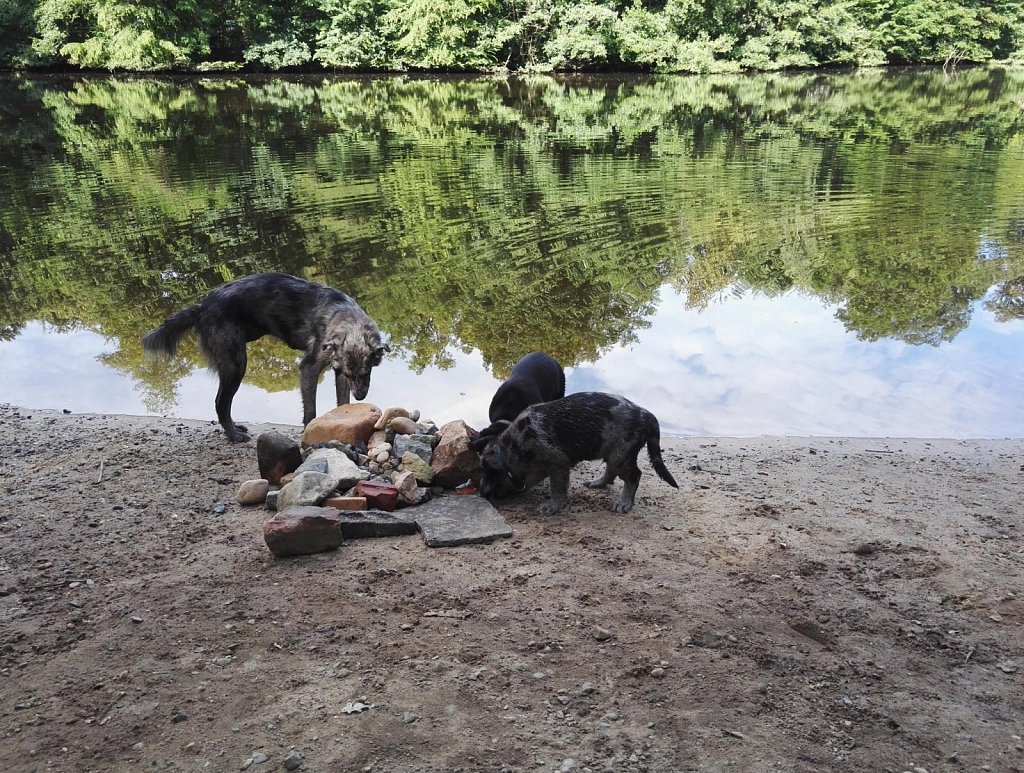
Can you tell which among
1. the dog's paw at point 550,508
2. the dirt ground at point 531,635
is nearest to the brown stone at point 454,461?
the dirt ground at point 531,635

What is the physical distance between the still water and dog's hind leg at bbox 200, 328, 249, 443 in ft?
3.53

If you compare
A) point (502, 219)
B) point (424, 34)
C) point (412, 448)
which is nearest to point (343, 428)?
point (412, 448)

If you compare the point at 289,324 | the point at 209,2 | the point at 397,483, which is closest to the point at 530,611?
the point at 397,483

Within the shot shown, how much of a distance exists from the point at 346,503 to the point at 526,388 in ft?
7.82

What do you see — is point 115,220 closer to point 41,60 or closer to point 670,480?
point 670,480

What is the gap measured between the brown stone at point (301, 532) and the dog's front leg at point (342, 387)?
251 centimetres

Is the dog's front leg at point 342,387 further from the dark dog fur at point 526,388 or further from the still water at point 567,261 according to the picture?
the dark dog fur at point 526,388

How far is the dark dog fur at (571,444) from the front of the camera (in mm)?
5996

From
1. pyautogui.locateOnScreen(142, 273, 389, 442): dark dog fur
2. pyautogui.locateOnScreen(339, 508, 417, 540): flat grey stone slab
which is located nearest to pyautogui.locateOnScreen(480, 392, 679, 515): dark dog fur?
pyautogui.locateOnScreen(339, 508, 417, 540): flat grey stone slab

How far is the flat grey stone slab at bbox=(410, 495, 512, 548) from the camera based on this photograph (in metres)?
5.33

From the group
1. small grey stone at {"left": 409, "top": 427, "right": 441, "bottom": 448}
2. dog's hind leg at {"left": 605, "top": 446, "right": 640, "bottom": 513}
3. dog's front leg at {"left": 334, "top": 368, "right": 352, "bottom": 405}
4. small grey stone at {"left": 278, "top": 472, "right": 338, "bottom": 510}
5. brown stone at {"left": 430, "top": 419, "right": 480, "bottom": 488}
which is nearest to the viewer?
small grey stone at {"left": 278, "top": 472, "right": 338, "bottom": 510}

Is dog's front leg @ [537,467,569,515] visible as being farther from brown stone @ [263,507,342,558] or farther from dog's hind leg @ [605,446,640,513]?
brown stone @ [263,507,342,558]

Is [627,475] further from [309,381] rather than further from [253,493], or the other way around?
[309,381]

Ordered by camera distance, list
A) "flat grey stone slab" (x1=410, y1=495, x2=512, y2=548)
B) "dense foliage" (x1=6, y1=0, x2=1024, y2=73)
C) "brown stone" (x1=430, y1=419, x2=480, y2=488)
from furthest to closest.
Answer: "dense foliage" (x1=6, y1=0, x2=1024, y2=73) → "brown stone" (x1=430, y1=419, x2=480, y2=488) → "flat grey stone slab" (x1=410, y1=495, x2=512, y2=548)
